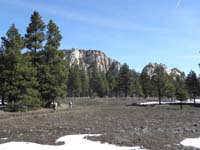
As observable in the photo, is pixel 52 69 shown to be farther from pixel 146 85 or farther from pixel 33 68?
pixel 146 85

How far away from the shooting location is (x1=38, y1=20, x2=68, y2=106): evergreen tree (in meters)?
53.9

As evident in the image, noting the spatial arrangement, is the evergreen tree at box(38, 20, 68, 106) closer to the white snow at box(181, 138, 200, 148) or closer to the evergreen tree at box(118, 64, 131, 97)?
the white snow at box(181, 138, 200, 148)

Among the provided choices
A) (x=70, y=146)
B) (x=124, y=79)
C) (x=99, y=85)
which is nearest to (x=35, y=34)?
(x=70, y=146)

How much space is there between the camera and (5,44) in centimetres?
Answer: 4869

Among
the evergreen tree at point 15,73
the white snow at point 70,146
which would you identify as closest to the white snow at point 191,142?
the white snow at point 70,146

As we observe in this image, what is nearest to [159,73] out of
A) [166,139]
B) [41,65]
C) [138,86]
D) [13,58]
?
[138,86]

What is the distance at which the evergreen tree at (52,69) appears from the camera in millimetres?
53906

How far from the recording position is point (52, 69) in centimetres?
5500

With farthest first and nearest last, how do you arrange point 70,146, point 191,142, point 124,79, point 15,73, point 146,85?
point 124,79, point 146,85, point 15,73, point 191,142, point 70,146

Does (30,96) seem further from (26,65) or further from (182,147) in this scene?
(182,147)

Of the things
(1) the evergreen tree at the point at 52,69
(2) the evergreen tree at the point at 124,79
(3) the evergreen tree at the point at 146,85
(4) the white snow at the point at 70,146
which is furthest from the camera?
(3) the evergreen tree at the point at 146,85

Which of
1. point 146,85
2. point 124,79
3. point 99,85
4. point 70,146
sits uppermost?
point 124,79

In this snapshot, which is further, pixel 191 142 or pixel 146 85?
pixel 146 85

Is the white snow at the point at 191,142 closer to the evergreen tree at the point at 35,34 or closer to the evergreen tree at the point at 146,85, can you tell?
the evergreen tree at the point at 35,34
